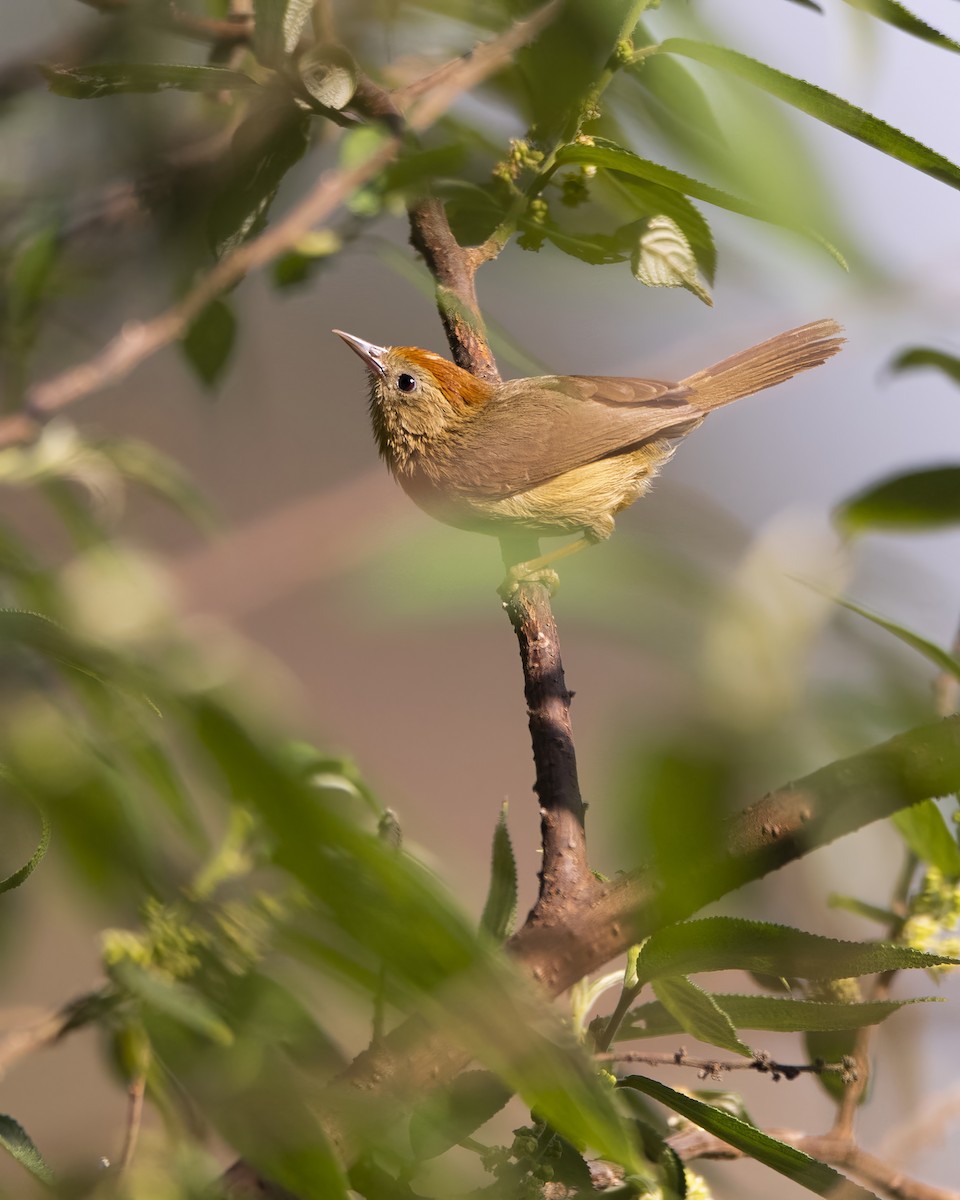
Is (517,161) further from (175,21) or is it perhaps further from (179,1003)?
(179,1003)

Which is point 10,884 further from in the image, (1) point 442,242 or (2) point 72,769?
(1) point 442,242

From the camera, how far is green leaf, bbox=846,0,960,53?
395 mm

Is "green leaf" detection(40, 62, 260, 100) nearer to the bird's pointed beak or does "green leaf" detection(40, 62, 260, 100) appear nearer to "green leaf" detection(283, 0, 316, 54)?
"green leaf" detection(283, 0, 316, 54)

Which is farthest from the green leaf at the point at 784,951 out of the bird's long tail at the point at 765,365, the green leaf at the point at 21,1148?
the bird's long tail at the point at 765,365

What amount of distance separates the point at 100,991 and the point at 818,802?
1.05 ft

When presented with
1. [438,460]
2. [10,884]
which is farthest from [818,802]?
[438,460]

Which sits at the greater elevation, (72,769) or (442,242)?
(442,242)

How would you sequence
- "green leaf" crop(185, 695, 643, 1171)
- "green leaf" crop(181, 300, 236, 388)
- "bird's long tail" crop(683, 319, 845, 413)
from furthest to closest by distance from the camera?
"bird's long tail" crop(683, 319, 845, 413) < "green leaf" crop(181, 300, 236, 388) < "green leaf" crop(185, 695, 643, 1171)

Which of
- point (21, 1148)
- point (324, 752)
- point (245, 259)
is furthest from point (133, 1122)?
point (245, 259)

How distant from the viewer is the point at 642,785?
18 centimetres

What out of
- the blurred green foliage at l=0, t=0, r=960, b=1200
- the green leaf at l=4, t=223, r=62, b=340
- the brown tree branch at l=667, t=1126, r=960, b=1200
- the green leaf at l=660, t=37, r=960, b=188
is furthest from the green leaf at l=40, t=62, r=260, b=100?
the brown tree branch at l=667, t=1126, r=960, b=1200

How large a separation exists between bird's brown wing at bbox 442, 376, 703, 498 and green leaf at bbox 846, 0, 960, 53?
18.4 inches

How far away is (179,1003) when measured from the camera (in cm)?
26

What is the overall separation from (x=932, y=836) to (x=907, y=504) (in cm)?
17
